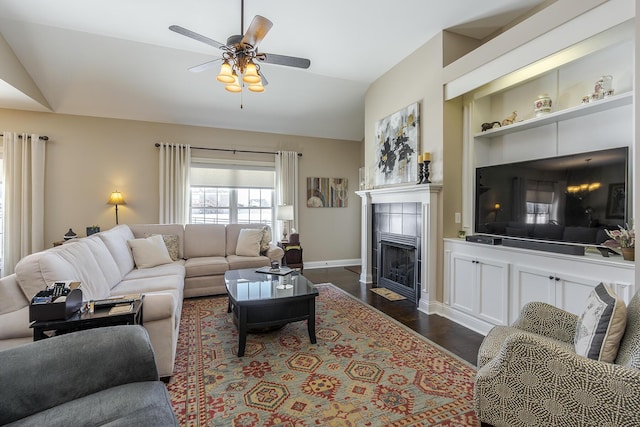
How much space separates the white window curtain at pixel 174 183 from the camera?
517 centimetres

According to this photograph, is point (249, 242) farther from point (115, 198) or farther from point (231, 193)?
point (115, 198)

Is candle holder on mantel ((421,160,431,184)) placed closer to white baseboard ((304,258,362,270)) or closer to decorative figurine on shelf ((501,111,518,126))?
decorative figurine on shelf ((501,111,518,126))

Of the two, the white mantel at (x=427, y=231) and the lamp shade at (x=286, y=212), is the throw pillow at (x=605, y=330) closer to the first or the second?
the white mantel at (x=427, y=231)

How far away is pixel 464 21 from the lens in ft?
10.6

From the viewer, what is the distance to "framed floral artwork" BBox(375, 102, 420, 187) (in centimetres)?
383

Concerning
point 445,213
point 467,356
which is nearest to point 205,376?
point 467,356

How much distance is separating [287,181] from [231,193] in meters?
1.12

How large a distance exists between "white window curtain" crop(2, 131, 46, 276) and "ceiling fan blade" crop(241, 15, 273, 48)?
14.3 ft

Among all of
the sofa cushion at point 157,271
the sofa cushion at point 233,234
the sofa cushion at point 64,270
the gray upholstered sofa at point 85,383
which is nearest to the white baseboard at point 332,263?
the sofa cushion at point 233,234

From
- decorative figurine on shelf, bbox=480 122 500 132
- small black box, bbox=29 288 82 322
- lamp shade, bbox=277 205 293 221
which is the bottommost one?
small black box, bbox=29 288 82 322

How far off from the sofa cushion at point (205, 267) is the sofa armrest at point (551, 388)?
3.43m

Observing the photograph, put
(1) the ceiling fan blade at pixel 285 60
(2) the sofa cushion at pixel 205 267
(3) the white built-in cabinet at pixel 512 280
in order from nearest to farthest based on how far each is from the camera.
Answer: (3) the white built-in cabinet at pixel 512 280 < (1) the ceiling fan blade at pixel 285 60 < (2) the sofa cushion at pixel 205 267

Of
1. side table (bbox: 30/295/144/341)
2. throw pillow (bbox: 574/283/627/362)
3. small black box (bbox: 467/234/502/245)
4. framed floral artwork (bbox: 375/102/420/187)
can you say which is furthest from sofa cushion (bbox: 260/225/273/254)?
throw pillow (bbox: 574/283/627/362)

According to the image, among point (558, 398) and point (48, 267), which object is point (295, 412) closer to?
point (558, 398)
